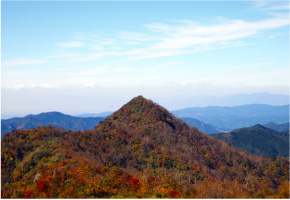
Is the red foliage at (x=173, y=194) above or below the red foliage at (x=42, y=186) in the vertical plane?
above

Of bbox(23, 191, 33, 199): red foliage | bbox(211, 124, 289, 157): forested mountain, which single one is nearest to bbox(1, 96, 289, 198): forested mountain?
bbox(23, 191, 33, 199): red foliage

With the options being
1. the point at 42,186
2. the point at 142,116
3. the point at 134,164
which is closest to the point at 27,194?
the point at 42,186

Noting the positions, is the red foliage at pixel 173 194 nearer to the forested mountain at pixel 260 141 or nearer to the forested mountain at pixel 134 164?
the forested mountain at pixel 134 164

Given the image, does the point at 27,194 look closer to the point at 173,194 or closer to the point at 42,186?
the point at 42,186

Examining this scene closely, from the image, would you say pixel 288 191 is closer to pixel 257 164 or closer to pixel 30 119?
pixel 257 164

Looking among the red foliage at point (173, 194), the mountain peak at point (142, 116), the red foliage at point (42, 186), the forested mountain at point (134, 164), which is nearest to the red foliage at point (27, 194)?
the forested mountain at point (134, 164)

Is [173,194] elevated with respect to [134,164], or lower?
elevated
